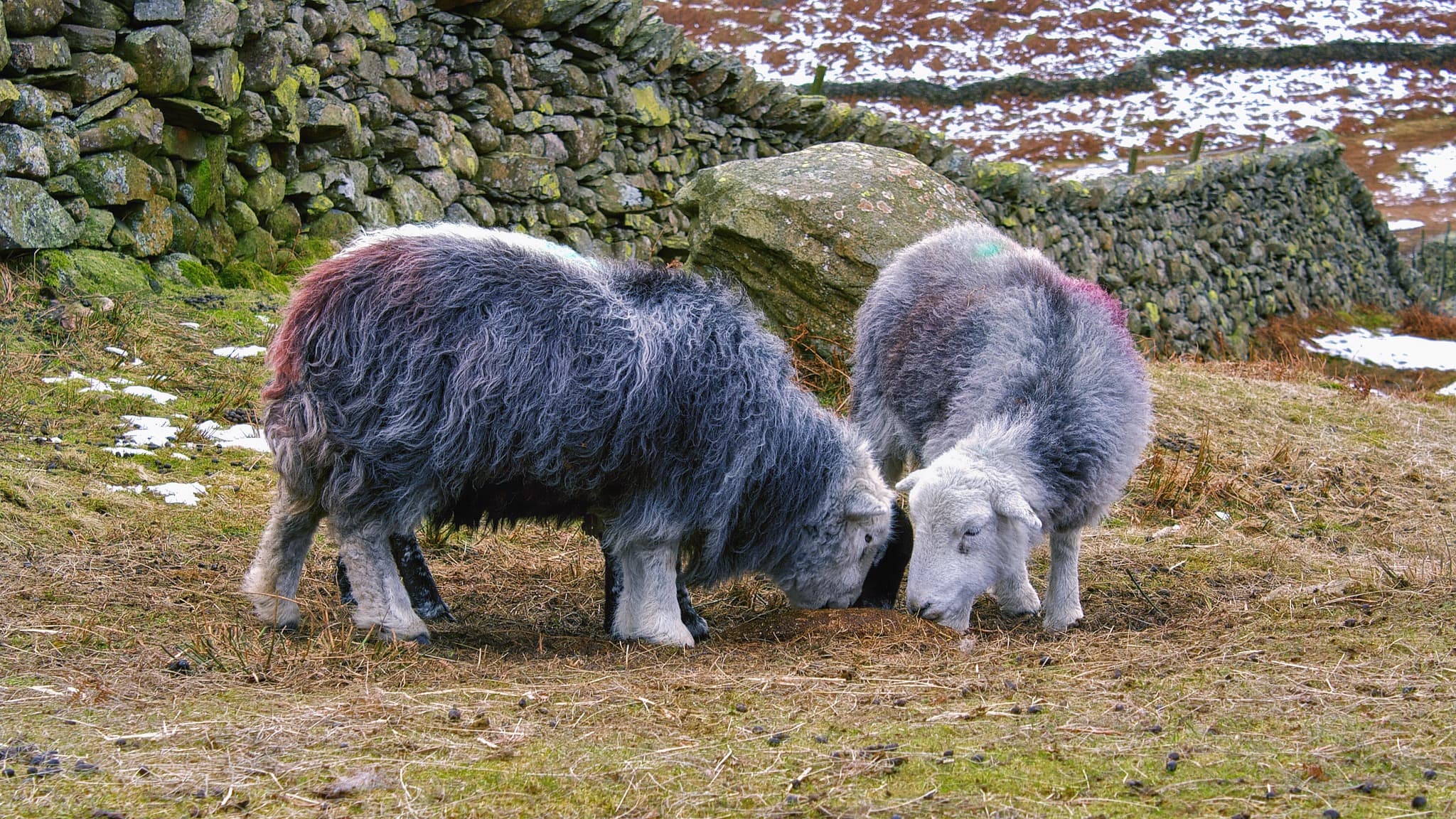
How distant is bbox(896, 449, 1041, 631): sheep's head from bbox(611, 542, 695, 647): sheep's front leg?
95cm

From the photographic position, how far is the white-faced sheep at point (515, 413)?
4.29m

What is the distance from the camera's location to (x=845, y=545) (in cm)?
516

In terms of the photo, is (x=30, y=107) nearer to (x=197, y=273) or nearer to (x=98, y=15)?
(x=98, y=15)

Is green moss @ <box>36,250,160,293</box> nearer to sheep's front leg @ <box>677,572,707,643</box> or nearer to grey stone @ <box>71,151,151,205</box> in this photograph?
grey stone @ <box>71,151,151,205</box>

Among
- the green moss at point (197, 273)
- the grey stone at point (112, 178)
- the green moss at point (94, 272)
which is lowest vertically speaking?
the green moss at point (197, 273)

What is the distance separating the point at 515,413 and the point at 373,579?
2.67ft

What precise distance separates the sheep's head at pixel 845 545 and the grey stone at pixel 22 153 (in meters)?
5.35

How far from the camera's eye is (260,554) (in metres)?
4.62

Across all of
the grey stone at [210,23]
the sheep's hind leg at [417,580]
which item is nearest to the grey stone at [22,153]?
the grey stone at [210,23]

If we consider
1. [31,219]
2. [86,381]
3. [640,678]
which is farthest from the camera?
[31,219]

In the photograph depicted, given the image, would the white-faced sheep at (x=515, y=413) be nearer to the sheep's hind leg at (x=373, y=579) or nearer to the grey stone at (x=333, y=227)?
the sheep's hind leg at (x=373, y=579)

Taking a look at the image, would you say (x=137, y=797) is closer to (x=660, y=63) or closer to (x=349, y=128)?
(x=349, y=128)

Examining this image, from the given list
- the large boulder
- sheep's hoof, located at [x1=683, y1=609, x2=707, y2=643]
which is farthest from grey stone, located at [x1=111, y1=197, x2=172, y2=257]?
sheep's hoof, located at [x1=683, y1=609, x2=707, y2=643]

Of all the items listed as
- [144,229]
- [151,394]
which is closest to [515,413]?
[151,394]
